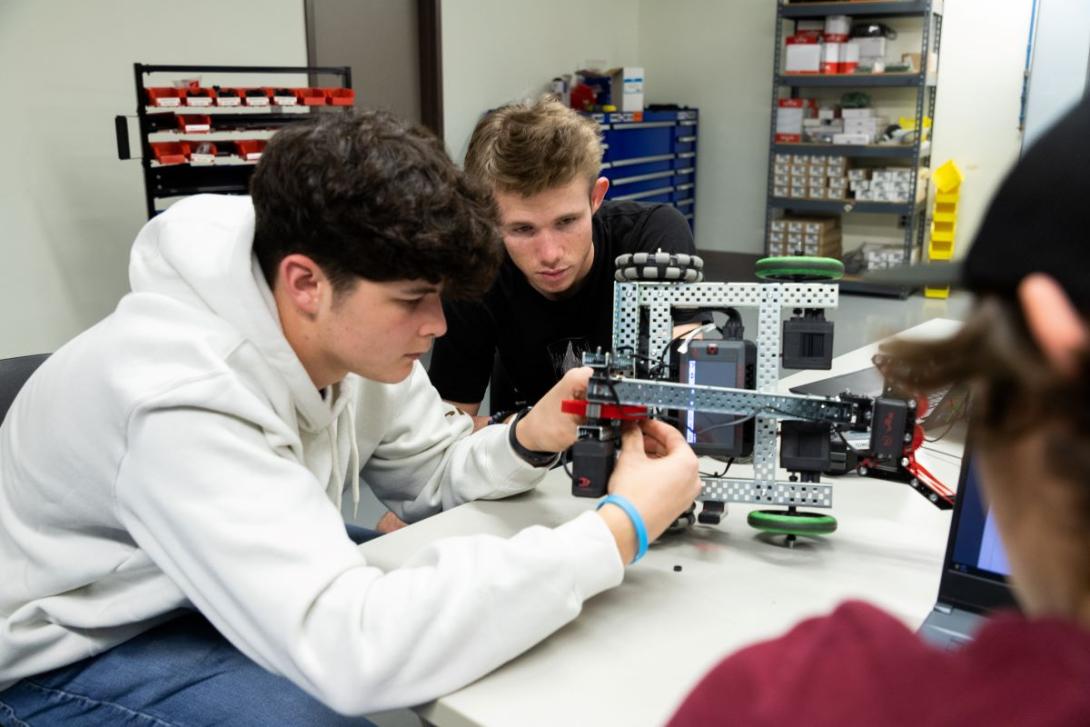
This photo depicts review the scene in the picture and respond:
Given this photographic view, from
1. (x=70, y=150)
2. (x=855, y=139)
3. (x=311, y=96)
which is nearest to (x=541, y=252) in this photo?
(x=311, y=96)

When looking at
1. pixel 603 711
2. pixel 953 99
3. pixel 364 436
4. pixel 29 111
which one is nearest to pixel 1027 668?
pixel 603 711

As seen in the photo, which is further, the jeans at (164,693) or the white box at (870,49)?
the white box at (870,49)

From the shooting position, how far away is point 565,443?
1342 millimetres

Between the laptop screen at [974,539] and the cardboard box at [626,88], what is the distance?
507 centimetres

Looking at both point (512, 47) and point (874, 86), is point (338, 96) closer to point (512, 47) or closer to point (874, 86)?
point (512, 47)

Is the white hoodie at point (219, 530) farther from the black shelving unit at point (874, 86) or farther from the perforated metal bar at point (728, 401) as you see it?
the black shelving unit at point (874, 86)

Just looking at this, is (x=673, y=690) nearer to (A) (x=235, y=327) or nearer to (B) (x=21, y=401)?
(A) (x=235, y=327)

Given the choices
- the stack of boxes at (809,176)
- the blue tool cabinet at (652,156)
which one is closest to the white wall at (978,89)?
the stack of boxes at (809,176)

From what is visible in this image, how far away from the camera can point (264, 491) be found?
100 centimetres

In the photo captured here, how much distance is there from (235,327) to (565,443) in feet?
1.58

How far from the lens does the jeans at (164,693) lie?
42.4 inches

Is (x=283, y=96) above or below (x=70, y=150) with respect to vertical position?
above

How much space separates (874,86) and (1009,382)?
5.62 metres

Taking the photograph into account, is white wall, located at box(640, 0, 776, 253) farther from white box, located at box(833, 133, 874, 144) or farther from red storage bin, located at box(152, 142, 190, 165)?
red storage bin, located at box(152, 142, 190, 165)
